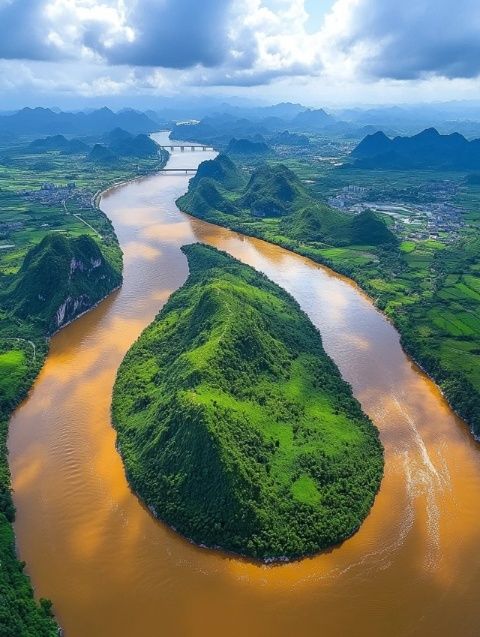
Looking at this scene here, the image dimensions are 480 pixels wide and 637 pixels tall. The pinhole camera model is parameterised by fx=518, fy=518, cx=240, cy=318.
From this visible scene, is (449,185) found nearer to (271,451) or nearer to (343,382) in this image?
(343,382)

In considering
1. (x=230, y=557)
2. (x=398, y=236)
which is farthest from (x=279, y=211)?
(x=230, y=557)

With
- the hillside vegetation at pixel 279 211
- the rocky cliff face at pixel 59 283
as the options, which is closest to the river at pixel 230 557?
the rocky cliff face at pixel 59 283

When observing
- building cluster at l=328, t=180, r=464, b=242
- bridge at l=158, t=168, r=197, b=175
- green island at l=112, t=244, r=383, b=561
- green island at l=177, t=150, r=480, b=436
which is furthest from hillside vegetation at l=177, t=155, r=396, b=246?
green island at l=112, t=244, r=383, b=561

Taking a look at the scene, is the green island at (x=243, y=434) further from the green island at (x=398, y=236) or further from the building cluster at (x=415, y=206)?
the building cluster at (x=415, y=206)

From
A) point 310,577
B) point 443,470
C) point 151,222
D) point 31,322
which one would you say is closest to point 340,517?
point 310,577

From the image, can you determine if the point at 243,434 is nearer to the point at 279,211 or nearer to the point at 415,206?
the point at 279,211
